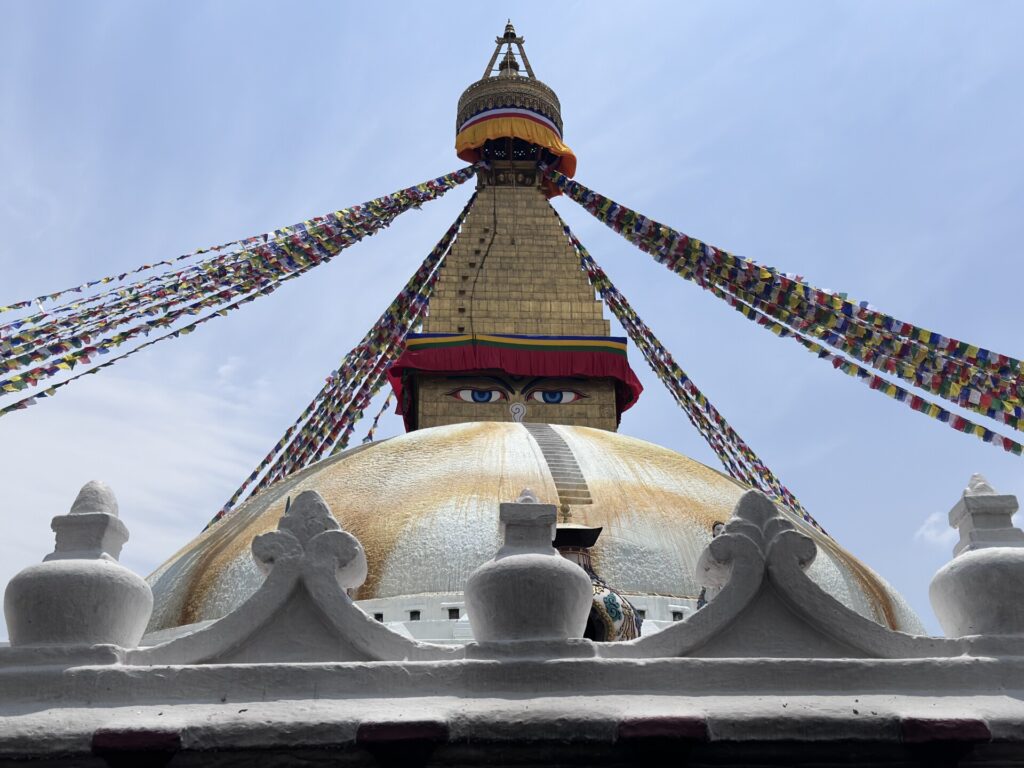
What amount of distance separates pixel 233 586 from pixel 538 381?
8531mm

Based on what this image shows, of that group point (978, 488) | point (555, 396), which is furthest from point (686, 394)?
point (978, 488)

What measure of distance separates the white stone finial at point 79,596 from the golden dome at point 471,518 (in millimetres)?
4466

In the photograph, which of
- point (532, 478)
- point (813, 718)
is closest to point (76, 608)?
point (813, 718)

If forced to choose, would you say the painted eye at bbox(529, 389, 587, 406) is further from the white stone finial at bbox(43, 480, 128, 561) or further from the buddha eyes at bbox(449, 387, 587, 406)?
the white stone finial at bbox(43, 480, 128, 561)

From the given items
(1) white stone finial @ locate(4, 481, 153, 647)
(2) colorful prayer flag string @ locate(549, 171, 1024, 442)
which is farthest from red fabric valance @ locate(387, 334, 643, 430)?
(1) white stone finial @ locate(4, 481, 153, 647)

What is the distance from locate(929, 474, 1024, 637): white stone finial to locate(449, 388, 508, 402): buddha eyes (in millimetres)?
12189

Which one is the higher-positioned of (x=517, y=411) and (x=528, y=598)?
(x=517, y=411)

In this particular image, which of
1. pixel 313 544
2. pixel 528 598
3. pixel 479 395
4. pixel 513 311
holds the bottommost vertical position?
pixel 528 598

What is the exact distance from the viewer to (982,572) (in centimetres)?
394

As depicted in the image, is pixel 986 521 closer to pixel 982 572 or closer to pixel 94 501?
pixel 982 572

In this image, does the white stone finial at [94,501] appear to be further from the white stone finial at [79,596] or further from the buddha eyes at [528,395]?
the buddha eyes at [528,395]

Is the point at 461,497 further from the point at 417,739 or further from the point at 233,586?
the point at 417,739

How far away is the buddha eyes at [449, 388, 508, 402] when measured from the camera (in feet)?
53.7

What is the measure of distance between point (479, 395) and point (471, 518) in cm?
761
